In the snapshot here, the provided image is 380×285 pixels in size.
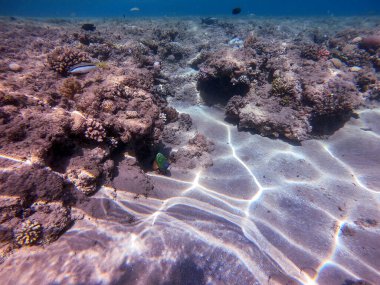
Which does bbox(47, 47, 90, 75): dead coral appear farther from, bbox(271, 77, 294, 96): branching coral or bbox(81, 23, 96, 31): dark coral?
bbox(81, 23, 96, 31): dark coral

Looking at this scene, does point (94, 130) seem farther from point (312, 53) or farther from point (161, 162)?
point (312, 53)

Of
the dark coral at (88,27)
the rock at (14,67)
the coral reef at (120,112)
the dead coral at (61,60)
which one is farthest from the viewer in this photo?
the dark coral at (88,27)

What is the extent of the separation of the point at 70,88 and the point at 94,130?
4.15ft

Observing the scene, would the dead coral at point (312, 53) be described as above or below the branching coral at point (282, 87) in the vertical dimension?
above

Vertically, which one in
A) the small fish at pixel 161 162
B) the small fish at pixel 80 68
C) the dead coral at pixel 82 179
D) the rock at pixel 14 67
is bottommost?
the small fish at pixel 161 162

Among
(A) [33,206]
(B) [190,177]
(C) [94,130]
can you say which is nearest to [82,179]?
(A) [33,206]

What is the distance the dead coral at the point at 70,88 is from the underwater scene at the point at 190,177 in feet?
0.10

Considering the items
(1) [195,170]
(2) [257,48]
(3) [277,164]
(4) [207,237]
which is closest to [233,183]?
(1) [195,170]

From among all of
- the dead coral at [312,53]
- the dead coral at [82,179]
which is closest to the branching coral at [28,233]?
the dead coral at [82,179]

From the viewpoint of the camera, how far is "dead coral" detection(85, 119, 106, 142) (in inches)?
154

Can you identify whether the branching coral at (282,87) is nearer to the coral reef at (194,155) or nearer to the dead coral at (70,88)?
the coral reef at (194,155)

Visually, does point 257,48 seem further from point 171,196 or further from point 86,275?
point 86,275

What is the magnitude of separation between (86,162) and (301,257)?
4014mm

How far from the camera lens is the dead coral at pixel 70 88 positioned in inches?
175
